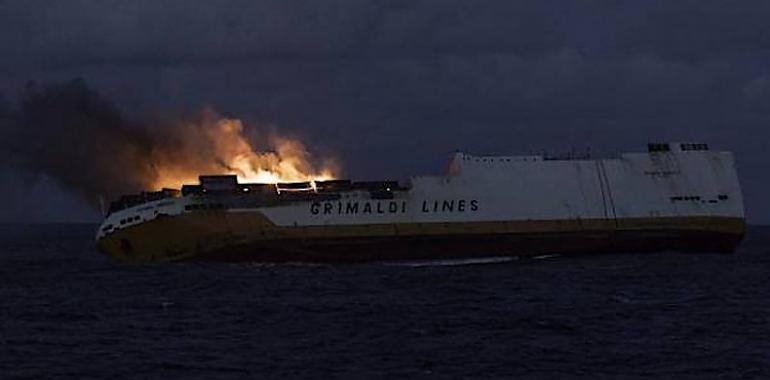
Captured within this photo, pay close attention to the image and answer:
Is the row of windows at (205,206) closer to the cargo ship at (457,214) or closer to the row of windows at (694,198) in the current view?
the cargo ship at (457,214)

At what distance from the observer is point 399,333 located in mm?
44719

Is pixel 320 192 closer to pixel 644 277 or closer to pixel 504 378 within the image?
pixel 644 277

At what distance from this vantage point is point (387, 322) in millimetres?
48062

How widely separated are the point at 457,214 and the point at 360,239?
704 centimetres

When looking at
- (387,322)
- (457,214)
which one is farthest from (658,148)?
(387,322)

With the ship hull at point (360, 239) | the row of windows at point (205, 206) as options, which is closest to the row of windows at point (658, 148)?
the ship hull at point (360, 239)

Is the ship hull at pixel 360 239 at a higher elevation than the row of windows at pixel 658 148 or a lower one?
lower

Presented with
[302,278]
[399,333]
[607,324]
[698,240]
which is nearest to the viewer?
[399,333]

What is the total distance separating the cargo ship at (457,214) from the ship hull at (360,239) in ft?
0.23

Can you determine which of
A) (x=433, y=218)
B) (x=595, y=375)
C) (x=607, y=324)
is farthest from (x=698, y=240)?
(x=595, y=375)

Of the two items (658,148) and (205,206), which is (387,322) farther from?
(658,148)

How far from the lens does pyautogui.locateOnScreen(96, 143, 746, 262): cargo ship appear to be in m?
76.1

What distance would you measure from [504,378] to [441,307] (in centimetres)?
1760

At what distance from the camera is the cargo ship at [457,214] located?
76.1 metres
